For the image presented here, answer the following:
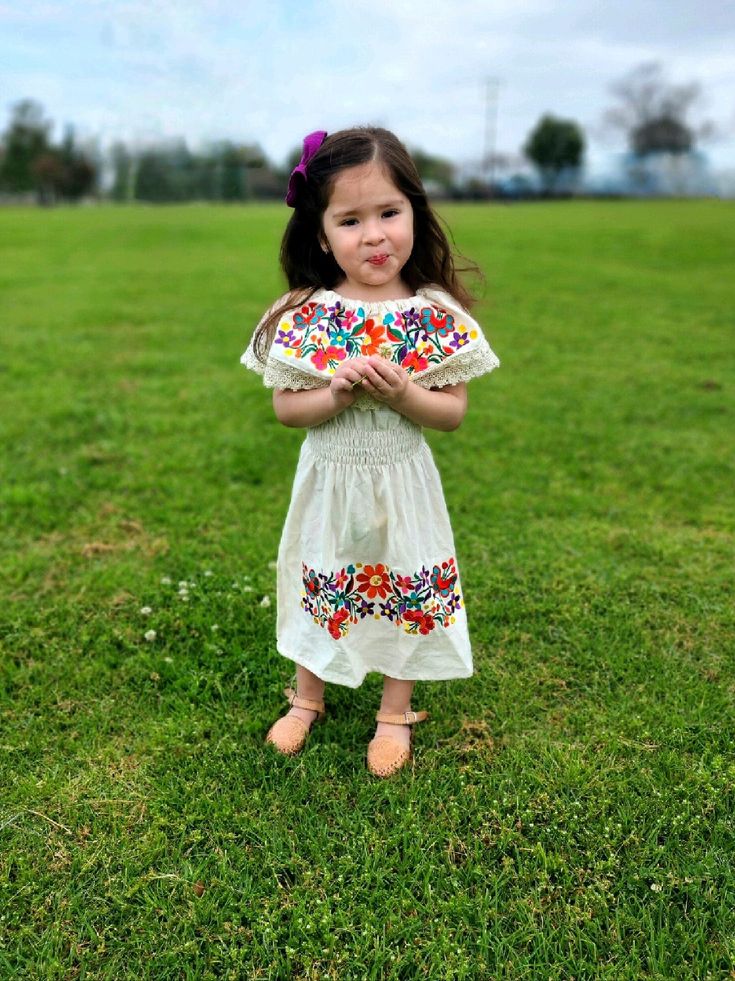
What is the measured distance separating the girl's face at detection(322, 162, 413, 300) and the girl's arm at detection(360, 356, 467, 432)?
266 millimetres

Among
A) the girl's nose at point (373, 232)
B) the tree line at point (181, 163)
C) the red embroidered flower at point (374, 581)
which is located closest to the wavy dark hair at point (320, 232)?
the girl's nose at point (373, 232)

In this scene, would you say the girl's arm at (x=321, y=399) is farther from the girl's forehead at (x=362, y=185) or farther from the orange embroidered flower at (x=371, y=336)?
the girl's forehead at (x=362, y=185)

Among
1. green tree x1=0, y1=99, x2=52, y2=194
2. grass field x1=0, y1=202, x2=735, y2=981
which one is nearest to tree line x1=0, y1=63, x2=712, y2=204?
green tree x1=0, y1=99, x2=52, y2=194

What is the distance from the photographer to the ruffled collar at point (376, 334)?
2.11m

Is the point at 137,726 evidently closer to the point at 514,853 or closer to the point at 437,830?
the point at 437,830

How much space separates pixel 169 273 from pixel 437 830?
11267 mm

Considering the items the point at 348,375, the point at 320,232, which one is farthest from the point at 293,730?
the point at 320,232

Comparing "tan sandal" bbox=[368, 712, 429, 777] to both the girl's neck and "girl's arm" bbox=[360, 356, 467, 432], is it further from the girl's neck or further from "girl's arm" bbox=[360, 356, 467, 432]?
the girl's neck

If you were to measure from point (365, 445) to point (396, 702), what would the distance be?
82 cm

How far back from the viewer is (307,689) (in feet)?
8.39

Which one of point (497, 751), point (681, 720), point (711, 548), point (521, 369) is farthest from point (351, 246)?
point (521, 369)

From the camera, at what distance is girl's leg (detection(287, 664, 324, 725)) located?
2.54 meters

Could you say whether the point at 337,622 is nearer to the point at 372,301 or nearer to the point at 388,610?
the point at 388,610

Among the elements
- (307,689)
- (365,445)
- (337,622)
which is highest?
(365,445)
